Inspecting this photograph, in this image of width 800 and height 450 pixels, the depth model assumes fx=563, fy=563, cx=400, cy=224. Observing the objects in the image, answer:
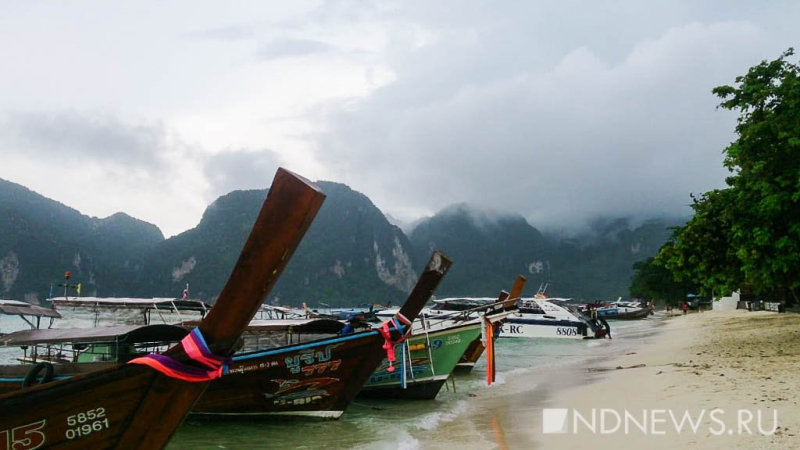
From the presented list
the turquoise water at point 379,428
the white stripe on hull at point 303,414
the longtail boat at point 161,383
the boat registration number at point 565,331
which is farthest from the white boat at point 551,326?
the longtail boat at point 161,383

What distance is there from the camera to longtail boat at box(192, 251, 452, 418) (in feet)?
31.7

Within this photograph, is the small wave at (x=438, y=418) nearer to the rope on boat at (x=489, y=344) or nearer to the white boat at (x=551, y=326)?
the rope on boat at (x=489, y=344)

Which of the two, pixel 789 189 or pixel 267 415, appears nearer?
pixel 267 415

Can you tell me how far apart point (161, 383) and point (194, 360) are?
0.25 meters

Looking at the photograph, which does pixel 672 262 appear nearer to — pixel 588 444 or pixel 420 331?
pixel 420 331

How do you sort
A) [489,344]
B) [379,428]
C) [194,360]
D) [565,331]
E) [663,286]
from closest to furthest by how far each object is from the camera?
[194,360], [379,428], [489,344], [565,331], [663,286]

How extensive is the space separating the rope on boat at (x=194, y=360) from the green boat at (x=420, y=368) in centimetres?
987

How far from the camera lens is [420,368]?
13.1 meters

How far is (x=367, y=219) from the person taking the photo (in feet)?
470

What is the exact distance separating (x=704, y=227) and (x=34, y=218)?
104570 millimetres

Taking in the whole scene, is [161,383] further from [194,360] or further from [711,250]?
[711,250]

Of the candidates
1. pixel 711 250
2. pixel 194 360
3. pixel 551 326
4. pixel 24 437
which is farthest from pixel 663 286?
pixel 24 437

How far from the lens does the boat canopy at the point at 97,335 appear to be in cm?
914

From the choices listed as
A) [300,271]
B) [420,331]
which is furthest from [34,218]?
[420,331]
